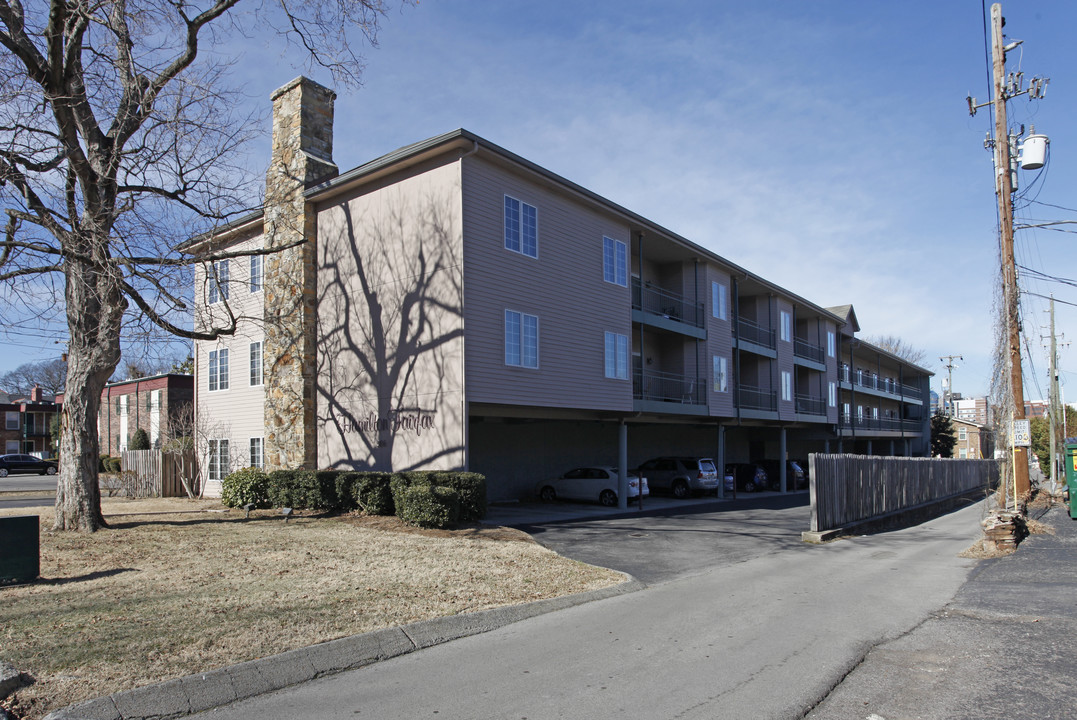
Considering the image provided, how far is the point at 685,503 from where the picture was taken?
2652 cm

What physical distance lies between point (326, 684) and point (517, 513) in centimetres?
1492

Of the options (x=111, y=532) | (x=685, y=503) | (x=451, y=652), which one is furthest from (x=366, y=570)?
(x=685, y=503)

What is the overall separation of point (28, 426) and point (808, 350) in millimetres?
68379

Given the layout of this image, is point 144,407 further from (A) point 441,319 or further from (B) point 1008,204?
(B) point 1008,204

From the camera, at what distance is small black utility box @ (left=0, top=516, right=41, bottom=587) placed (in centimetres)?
892

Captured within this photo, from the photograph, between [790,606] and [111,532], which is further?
[111,532]

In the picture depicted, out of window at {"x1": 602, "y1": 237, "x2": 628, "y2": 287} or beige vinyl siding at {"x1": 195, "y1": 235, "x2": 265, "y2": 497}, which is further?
beige vinyl siding at {"x1": 195, "y1": 235, "x2": 265, "y2": 497}

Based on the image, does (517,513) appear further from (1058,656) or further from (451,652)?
(1058,656)

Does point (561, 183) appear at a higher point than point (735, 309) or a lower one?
higher

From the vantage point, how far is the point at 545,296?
20.9 meters

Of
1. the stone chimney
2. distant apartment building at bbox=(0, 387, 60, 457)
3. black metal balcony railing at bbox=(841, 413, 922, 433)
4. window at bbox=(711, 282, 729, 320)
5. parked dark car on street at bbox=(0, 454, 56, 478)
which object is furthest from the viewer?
distant apartment building at bbox=(0, 387, 60, 457)

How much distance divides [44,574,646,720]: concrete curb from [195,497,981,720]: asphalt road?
137mm

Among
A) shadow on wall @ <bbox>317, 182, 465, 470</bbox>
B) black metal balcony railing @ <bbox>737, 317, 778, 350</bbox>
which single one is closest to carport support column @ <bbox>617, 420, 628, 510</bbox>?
shadow on wall @ <bbox>317, 182, 465, 470</bbox>

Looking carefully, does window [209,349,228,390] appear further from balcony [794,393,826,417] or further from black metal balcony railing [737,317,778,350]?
balcony [794,393,826,417]
